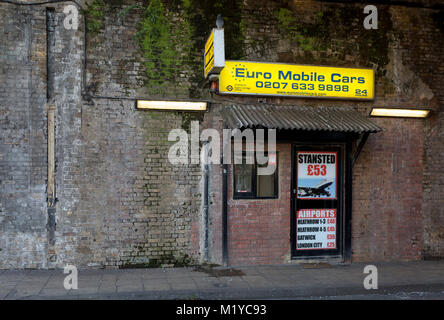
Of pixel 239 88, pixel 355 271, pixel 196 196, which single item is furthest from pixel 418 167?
pixel 196 196

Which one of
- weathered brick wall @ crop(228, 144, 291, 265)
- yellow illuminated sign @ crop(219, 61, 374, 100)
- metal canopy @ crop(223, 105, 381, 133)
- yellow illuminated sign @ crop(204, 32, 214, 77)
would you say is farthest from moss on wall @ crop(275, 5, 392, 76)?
weathered brick wall @ crop(228, 144, 291, 265)

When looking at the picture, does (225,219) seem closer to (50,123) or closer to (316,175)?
(316,175)

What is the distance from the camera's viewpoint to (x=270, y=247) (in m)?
7.96

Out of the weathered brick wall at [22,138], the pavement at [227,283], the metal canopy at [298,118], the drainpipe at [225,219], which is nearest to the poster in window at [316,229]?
the pavement at [227,283]

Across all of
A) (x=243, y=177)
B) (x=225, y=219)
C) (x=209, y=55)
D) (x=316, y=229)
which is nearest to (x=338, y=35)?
(x=209, y=55)

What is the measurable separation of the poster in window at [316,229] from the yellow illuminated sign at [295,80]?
2.76 meters

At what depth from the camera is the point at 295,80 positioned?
8.05m

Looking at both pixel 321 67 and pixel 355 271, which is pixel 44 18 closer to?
pixel 321 67

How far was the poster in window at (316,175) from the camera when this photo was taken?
8.19 meters

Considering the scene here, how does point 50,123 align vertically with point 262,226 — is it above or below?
above

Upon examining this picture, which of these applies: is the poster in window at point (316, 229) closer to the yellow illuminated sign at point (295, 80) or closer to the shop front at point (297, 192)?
the shop front at point (297, 192)

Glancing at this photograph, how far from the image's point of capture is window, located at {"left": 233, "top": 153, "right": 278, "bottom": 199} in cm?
793

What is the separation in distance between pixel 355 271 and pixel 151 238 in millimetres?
4454

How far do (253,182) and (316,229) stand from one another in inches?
75.3
